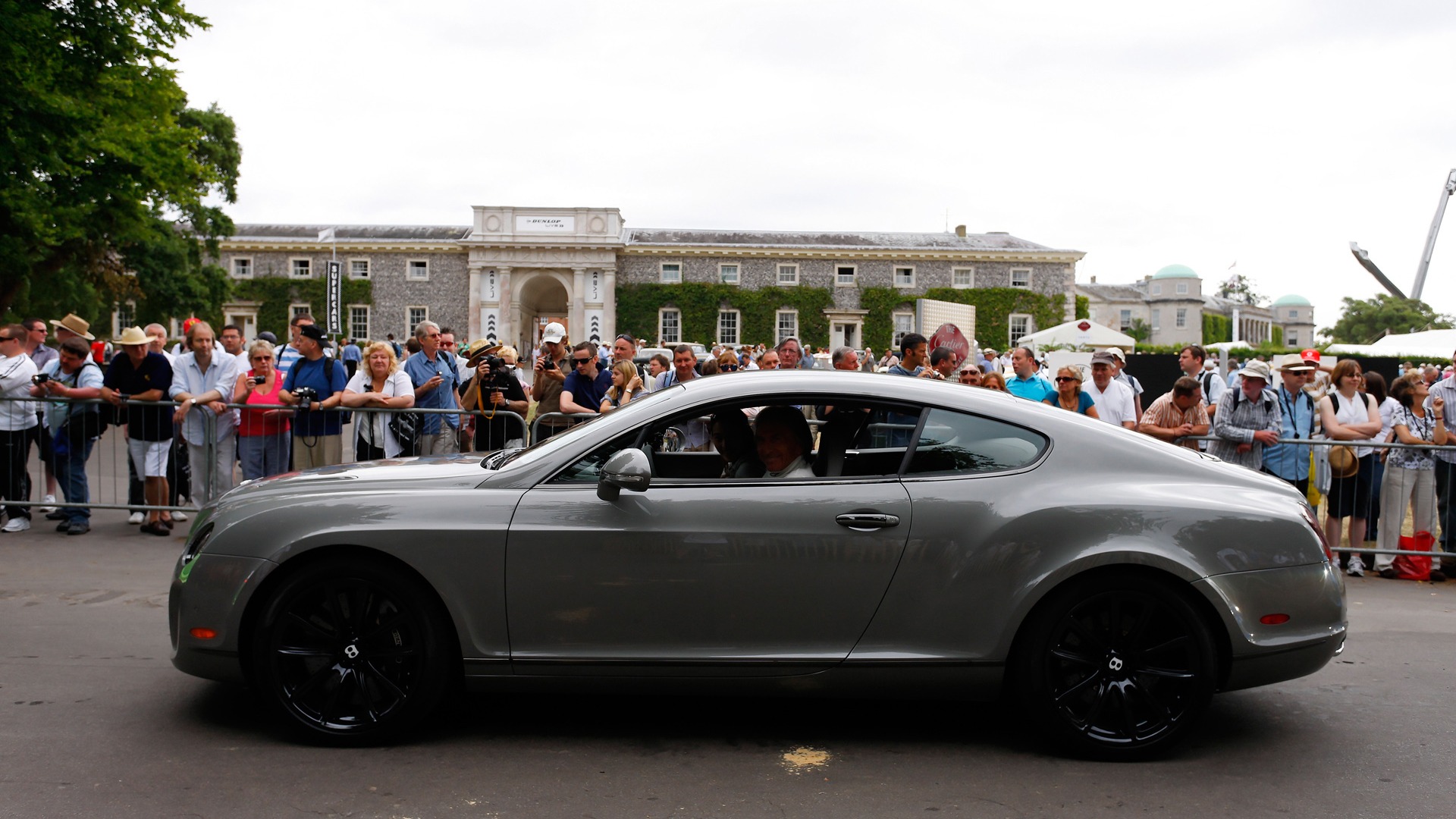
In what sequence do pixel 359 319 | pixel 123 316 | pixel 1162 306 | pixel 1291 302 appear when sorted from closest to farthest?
pixel 123 316
pixel 359 319
pixel 1162 306
pixel 1291 302

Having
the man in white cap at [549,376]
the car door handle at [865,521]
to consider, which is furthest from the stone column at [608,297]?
the car door handle at [865,521]

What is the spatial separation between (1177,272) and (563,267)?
89.6m

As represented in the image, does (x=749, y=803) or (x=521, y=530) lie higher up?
(x=521, y=530)

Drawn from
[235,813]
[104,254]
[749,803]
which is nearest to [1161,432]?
[749,803]

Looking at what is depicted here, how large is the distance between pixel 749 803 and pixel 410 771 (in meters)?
1.32

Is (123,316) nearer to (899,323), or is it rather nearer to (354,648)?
(899,323)

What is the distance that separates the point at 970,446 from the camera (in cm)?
425

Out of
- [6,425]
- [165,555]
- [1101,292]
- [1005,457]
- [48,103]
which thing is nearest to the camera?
[1005,457]

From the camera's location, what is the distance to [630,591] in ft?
13.2

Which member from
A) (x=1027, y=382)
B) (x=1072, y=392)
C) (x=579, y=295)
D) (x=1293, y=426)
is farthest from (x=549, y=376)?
(x=579, y=295)

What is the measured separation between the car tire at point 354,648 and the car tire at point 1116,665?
2.38 meters

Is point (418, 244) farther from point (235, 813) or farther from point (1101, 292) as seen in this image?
point (1101, 292)

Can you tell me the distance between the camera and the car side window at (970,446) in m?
4.20

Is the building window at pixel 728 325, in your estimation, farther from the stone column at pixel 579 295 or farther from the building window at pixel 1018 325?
the building window at pixel 1018 325
